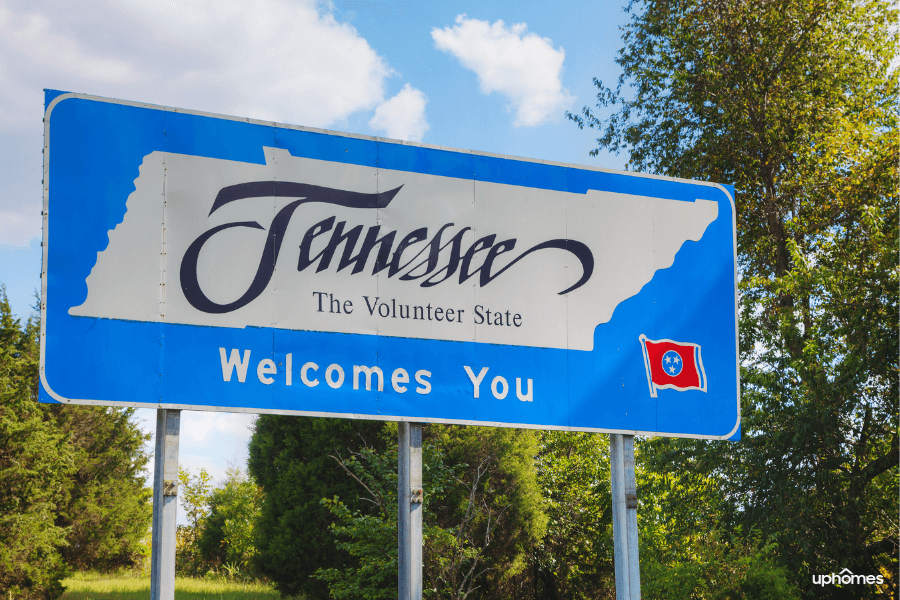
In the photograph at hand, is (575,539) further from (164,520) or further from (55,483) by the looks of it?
(164,520)

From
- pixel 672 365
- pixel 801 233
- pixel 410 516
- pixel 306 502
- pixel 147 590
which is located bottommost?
pixel 147 590

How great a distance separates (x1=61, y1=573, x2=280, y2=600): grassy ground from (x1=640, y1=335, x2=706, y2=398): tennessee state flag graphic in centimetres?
1536

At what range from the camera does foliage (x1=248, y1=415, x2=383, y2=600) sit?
20203mm

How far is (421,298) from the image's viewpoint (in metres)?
8.51

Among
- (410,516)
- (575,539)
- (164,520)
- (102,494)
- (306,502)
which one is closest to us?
(164,520)

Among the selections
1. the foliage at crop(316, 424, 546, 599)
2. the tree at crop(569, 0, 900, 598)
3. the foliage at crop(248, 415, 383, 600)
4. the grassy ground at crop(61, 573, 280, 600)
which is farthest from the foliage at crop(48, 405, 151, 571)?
the tree at crop(569, 0, 900, 598)

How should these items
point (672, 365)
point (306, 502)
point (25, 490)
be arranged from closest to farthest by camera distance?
point (672, 365)
point (306, 502)
point (25, 490)

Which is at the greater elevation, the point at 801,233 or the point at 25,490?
the point at 801,233

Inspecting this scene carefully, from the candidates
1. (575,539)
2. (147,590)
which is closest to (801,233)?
(575,539)

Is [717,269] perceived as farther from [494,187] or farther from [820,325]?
[820,325]

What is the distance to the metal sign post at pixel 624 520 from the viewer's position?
9.05 metres

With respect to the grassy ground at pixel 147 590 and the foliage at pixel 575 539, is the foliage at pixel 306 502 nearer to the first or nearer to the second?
the grassy ground at pixel 147 590

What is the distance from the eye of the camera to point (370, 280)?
8344 millimetres

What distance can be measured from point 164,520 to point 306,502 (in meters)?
14.0
